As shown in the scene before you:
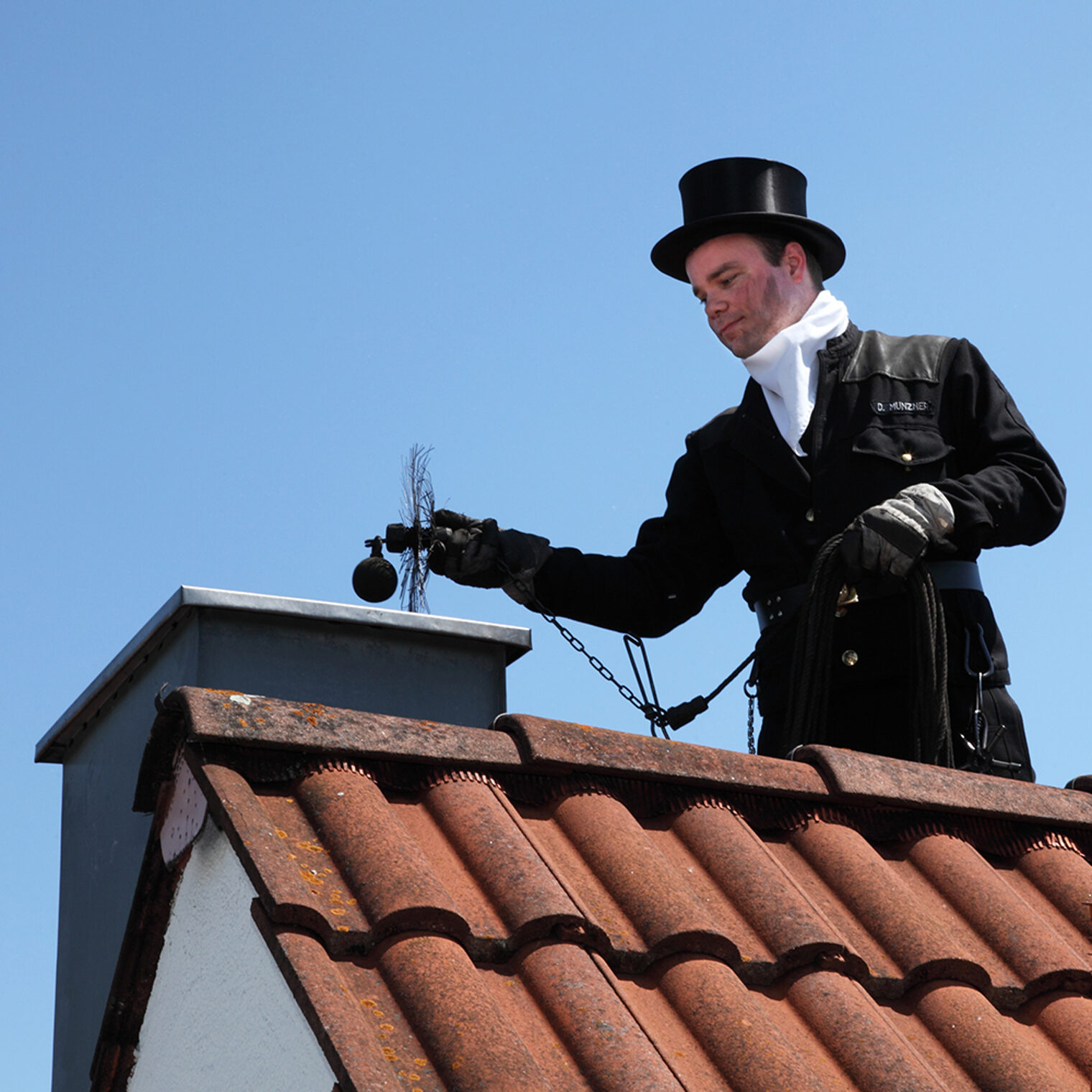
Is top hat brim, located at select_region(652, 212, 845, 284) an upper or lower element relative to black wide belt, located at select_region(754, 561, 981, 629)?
upper

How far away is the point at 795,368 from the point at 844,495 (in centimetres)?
39

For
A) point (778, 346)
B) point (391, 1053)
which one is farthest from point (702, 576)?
point (391, 1053)

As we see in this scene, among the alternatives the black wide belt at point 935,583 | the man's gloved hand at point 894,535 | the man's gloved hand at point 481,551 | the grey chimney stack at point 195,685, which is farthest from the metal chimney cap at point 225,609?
the man's gloved hand at point 894,535

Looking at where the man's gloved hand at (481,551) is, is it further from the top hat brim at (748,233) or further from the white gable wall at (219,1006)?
the white gable wall at (219,1006)

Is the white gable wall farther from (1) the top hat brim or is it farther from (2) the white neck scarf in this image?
(1) the top hat brim

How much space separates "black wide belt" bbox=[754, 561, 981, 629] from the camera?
142 inches

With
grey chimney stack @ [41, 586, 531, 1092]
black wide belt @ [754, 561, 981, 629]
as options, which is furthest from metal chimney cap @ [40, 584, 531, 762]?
black wide belt @ [754, 561, 981, 629]

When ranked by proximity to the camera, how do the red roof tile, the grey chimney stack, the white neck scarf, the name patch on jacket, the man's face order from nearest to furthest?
the red roof tile, the name patch on jacket, the white neck scarf, the man's face, the grey chimney stack

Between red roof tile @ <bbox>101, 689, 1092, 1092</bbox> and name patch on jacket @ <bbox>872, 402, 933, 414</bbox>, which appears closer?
red roof tile @ <bbox>101, 689, 1092, 1092</bbox>

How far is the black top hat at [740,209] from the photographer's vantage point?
4098 mm

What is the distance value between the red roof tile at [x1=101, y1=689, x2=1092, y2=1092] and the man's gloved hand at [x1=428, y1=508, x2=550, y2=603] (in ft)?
3.71

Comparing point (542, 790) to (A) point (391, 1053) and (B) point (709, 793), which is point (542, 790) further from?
(A) point (391, 1053)

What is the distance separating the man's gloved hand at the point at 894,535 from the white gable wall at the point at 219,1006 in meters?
1.58

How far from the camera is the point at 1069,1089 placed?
2.20 metres
